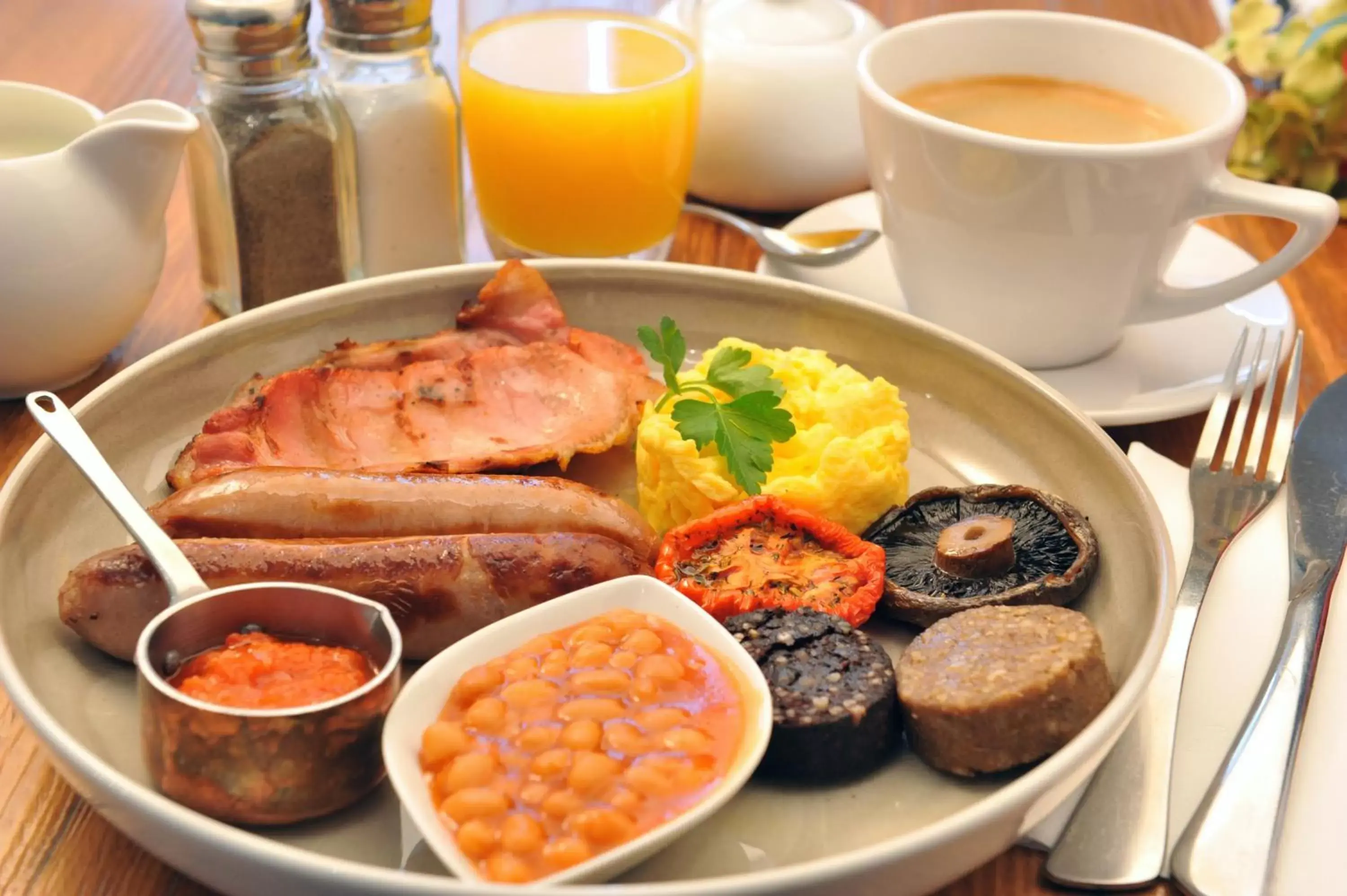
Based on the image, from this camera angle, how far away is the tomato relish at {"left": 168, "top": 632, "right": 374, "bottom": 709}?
4.96 feet

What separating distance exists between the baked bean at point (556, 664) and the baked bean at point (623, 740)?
12cm

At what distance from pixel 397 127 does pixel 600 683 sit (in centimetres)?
156

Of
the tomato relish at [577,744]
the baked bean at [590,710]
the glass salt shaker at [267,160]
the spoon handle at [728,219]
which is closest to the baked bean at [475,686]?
the tomato relish at [577,744]

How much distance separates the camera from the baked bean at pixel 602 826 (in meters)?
1.41

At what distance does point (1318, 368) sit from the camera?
2832 millimetres

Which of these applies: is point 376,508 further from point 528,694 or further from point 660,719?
point 660,719

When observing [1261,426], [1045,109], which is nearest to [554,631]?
[1261,426]

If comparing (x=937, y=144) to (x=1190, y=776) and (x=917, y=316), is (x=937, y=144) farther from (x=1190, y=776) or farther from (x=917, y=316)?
(x=1190, y=776)

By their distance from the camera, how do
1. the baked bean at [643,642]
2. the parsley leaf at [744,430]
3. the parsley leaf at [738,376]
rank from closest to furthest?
the baked bean at [643,642], the parsley leaf at [744,430], the parsley leaf at [738,376]

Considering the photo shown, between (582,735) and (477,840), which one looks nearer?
(477,840)

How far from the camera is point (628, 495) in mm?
2275

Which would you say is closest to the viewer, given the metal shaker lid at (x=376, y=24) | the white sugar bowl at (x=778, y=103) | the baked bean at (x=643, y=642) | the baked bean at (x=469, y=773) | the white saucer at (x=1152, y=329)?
the baked bean at (x=469, y=773)

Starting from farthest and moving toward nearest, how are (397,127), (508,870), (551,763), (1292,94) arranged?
1. (1292,94)
2. (397,127)
3. (551,763)
4. (508,870)

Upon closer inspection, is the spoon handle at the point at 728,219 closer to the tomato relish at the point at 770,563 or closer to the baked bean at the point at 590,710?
the tomato relish at the point at 770,563
